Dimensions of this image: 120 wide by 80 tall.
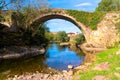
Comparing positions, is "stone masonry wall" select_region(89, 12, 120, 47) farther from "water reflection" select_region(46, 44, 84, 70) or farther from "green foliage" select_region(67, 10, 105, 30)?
"water reflection" select_region(46, 44, 84, 70)

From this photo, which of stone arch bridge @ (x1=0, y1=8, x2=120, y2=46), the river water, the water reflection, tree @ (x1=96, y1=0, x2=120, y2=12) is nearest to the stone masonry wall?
stone arch bridge @ (x1=0, y1=8, x2=120, y2=46)

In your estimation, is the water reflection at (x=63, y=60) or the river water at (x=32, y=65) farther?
the water reflection at (x=63, y=60)

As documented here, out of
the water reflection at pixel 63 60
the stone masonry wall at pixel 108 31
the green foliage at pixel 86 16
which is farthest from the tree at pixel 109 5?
the water reflection at pixel 63 60

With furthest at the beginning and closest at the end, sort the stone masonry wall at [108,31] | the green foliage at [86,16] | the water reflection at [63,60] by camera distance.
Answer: the green foliage at [86,16] → the stone masonry wall at [108,31] → the water reflection at [63,60]

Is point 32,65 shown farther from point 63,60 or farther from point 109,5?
point 109,5

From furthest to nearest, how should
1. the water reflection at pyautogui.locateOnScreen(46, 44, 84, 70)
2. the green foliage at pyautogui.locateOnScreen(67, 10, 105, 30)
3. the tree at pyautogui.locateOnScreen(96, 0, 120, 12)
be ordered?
the tree at pyautogui.locateOnScreen(96, 0, 120, 12), the green foliage at pyautogui.locateOnScreen(67, 10, 105, 30), the water reflection at pyautogui.locateOnScreen(46, 44, 84, 70)

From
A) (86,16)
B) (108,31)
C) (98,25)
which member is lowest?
(108,31)

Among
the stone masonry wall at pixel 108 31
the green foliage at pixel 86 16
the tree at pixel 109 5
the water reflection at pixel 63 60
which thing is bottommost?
the water reflection at pixel 63 60

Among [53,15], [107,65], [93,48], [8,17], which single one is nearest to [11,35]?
[8,17]

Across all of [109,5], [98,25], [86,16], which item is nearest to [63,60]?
[98,25]

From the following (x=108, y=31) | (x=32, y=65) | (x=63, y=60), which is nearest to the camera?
(x=32, y=65)

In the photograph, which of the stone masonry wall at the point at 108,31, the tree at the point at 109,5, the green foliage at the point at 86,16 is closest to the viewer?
the stone masonry wall at the point at 108,31

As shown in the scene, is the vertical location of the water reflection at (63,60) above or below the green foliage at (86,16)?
below

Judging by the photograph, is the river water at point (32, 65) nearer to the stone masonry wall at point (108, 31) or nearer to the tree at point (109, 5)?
the stone masonry wall at point (108, 31)
